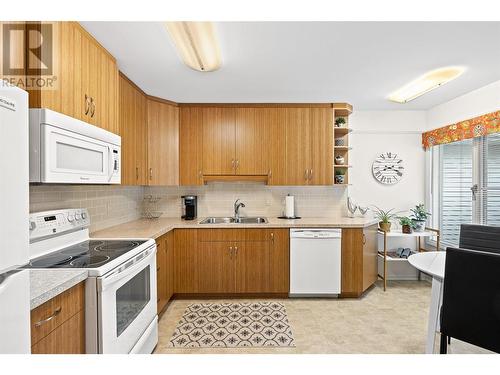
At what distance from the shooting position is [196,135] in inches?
132

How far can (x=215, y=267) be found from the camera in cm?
304

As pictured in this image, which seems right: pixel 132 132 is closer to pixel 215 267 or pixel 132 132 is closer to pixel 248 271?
pixel 215 267

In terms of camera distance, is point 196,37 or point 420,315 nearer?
point 196,37

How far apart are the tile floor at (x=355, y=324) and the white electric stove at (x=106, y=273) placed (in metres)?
0.49

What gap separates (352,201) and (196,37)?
2.92 metres

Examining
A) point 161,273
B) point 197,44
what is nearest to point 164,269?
point 161,273

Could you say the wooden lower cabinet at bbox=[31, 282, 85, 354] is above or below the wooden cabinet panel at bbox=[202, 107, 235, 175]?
below

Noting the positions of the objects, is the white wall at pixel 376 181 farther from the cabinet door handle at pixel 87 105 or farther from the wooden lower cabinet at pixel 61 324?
the wooden lower cabinet at pixel 61 324

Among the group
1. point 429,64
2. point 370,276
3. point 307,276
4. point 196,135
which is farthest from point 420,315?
point 196,135

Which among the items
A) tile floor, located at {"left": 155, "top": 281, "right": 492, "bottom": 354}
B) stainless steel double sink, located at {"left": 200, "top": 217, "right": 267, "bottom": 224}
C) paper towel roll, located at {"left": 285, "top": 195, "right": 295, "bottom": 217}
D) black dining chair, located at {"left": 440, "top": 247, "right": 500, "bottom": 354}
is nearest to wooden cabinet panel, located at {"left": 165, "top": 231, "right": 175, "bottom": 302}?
tile floor, located at {"left": 155, "top": 281, "right": 492, "bottom": 354}

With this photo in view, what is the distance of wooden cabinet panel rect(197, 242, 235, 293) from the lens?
303 cm

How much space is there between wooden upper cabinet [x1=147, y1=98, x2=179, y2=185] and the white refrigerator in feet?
7.50

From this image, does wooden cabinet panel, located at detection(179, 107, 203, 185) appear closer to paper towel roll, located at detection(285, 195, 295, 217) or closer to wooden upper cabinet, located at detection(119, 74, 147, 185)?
wooden upper cabinet, located at detection(119, 74, 147, 185)

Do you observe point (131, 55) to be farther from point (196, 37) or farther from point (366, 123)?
point (366, 123)
